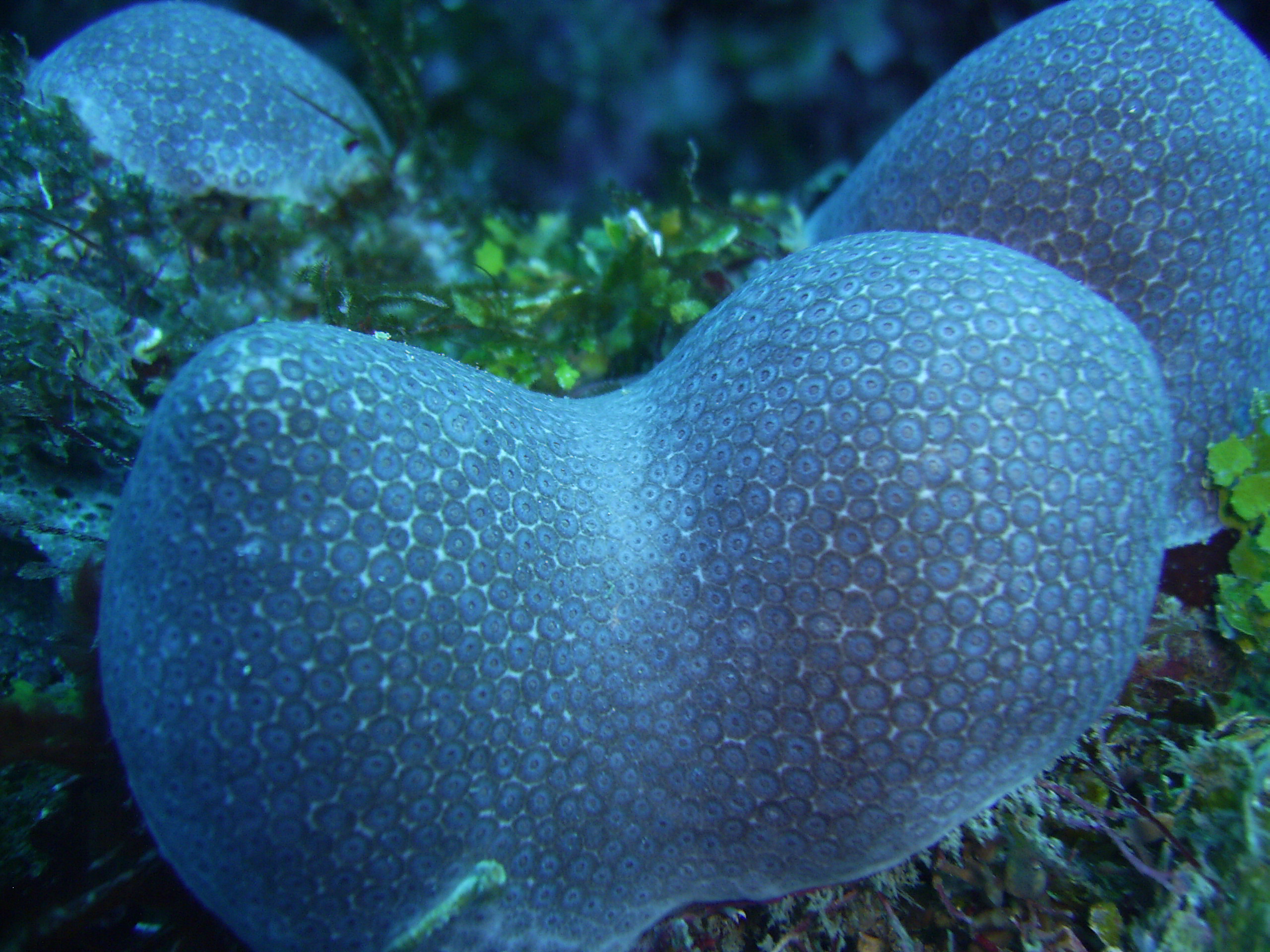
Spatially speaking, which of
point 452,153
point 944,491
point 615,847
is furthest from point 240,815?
point 452,153

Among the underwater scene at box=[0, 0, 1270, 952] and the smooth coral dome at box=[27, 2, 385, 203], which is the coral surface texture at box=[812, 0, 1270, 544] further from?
the smooth coral dome at box=[27, 2, 385, 203]

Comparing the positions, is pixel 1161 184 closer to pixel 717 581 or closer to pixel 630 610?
pixel 717 581

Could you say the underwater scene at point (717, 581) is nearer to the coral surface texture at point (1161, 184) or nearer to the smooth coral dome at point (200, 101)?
the coral surface texture at point (1161, 184)

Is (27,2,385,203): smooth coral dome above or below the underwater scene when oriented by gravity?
above

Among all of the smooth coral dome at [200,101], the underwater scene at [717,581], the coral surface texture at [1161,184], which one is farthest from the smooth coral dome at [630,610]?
the smooth coral dome at [200,101]

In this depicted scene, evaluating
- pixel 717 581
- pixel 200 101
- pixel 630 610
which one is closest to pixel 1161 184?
pixel 717 581

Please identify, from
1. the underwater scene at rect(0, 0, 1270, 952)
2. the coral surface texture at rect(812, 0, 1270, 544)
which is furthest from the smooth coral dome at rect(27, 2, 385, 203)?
A: the coral surface texture at rect(812, 0, 1270, 544)

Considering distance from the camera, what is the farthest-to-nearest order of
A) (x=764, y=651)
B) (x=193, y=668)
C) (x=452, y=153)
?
(x=452, y=153)
(x=764, y=651)
(x=193, y=668)

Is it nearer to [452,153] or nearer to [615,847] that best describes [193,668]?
[615,847]
